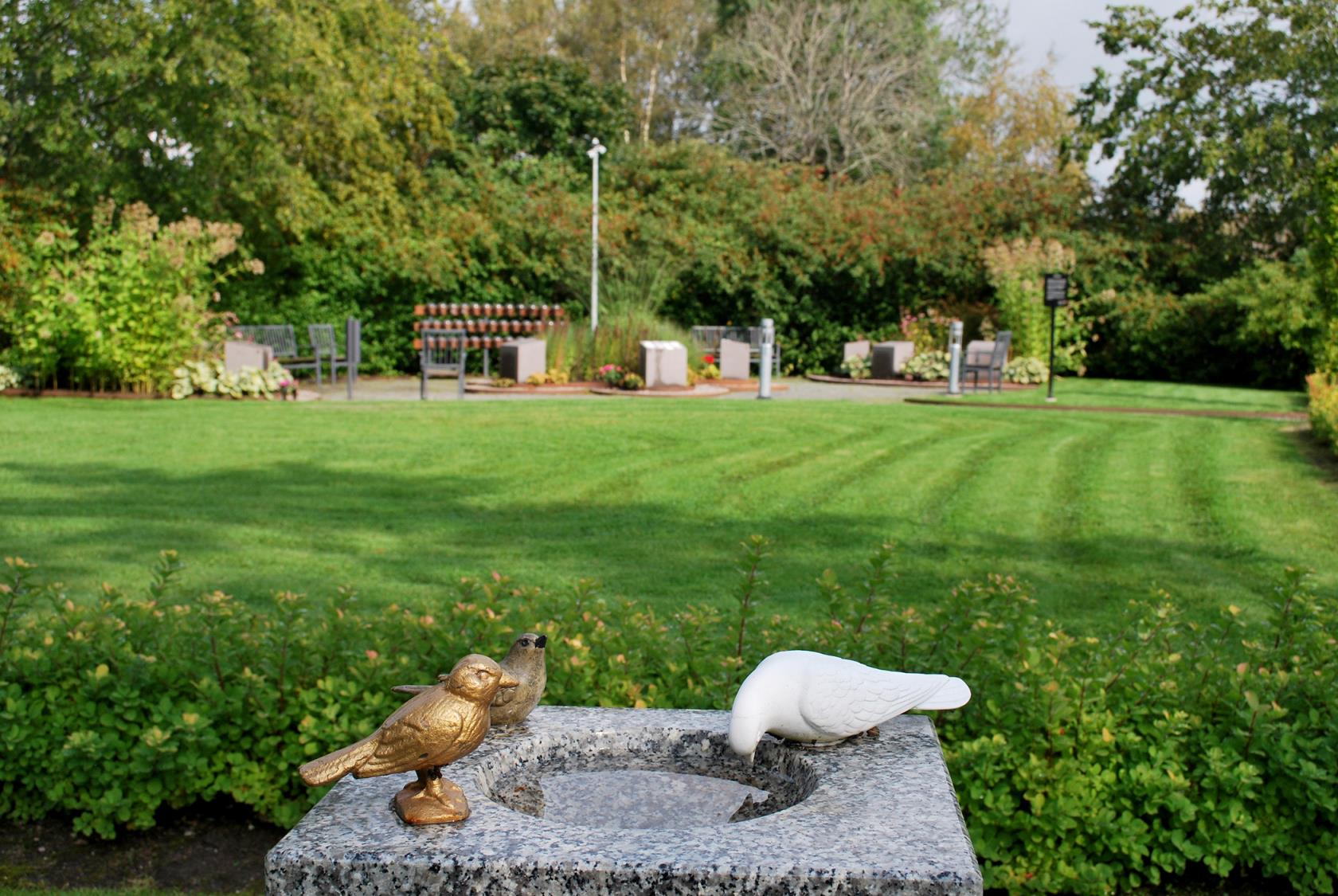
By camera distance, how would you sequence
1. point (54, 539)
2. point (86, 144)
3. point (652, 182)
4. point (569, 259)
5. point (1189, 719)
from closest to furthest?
point (1189, 719) → point (54, 539) → point (86, 144) → point (569, 259) → point (652, 182)

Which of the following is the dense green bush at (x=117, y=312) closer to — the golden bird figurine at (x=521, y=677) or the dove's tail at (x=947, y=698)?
the golden bird figurine at (x=521, y=677)

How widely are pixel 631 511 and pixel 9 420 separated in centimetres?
741

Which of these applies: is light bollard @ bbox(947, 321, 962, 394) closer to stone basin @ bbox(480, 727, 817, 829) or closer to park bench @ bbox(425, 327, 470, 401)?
park bench @ bbox(425, 327, 470, 401)

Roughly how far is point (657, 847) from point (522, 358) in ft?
57.8

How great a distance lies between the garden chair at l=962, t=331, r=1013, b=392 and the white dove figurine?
17.5 meters

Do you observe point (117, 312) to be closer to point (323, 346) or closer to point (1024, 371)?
point (323, 346)

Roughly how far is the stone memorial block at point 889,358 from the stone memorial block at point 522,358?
632 centimetres

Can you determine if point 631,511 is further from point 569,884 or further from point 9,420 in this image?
point 9,420

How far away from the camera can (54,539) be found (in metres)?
6.95

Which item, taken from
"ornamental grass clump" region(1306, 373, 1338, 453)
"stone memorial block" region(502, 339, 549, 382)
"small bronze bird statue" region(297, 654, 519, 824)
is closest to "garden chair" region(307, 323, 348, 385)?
"stone memorial block" region(502, 339, 549, 382)

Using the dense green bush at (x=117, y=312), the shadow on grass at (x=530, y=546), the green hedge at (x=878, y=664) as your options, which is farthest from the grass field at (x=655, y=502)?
the dense green bush at (x=117, y=312)

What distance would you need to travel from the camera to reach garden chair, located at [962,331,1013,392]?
19.4 metres

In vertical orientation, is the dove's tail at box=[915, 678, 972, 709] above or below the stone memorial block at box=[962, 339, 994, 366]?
below

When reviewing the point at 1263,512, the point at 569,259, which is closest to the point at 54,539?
the point at 1263,512
